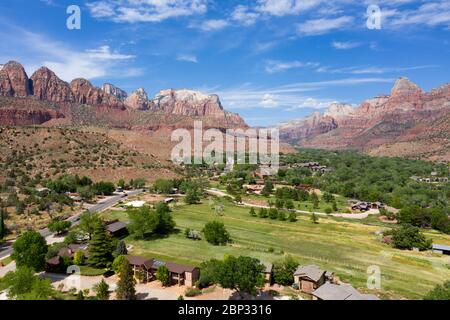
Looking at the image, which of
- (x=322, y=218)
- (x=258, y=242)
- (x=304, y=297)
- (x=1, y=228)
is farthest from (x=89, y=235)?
(x=322, y=218)

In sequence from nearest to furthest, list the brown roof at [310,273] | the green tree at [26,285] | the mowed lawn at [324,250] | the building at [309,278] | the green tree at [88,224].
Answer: the green tree at [26,285]
the building at [309,278]
the brown roof at [310,273]
the mowed lawn at [324,250]
the green tree at [88,224]

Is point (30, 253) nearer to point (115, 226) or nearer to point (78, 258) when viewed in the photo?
point (78, 258)

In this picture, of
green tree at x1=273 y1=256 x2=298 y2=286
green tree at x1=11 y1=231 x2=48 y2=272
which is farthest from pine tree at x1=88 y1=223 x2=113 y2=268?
green tree at x1=273 y1=256 x2=298 y2=286

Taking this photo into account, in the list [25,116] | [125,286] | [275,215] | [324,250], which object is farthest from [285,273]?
[25,116]

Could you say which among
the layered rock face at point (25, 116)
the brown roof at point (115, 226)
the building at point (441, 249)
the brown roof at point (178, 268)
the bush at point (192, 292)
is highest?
the layered rock face at point (25, 116)

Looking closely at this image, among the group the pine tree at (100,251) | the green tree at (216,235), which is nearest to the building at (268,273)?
the green tree at (216,235)

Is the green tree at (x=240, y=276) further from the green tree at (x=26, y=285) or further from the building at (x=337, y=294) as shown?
the green tree at (x=26, y=285)
